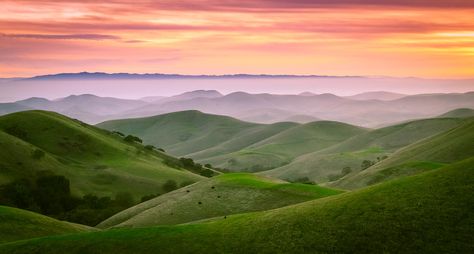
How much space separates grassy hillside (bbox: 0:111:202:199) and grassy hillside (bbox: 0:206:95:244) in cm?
8705

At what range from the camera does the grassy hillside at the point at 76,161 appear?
149 m

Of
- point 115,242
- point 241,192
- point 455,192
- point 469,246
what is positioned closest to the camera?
point 469,246

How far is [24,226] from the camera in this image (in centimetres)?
5381

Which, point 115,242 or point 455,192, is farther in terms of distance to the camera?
point 115,242

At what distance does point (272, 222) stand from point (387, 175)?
244 ft

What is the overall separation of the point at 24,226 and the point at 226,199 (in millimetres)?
25206

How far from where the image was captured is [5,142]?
6009 inches

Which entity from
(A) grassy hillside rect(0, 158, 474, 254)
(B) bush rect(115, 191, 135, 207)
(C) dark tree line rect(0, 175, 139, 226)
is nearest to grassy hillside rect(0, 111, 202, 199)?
(C) dark tree line rect(0, 175, 139, 226)

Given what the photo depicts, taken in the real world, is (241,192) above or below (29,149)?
below

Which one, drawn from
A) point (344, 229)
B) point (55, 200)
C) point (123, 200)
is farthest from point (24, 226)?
point (55, 200)

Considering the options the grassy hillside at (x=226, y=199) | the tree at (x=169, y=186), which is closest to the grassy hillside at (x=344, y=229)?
the grassy hillside at (x=226, y=199)

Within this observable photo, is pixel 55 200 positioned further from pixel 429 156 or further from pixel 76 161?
pixel 429 156

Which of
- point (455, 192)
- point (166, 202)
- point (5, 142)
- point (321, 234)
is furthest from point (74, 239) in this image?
point (5, 142)

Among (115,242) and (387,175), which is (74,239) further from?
(387,175)
